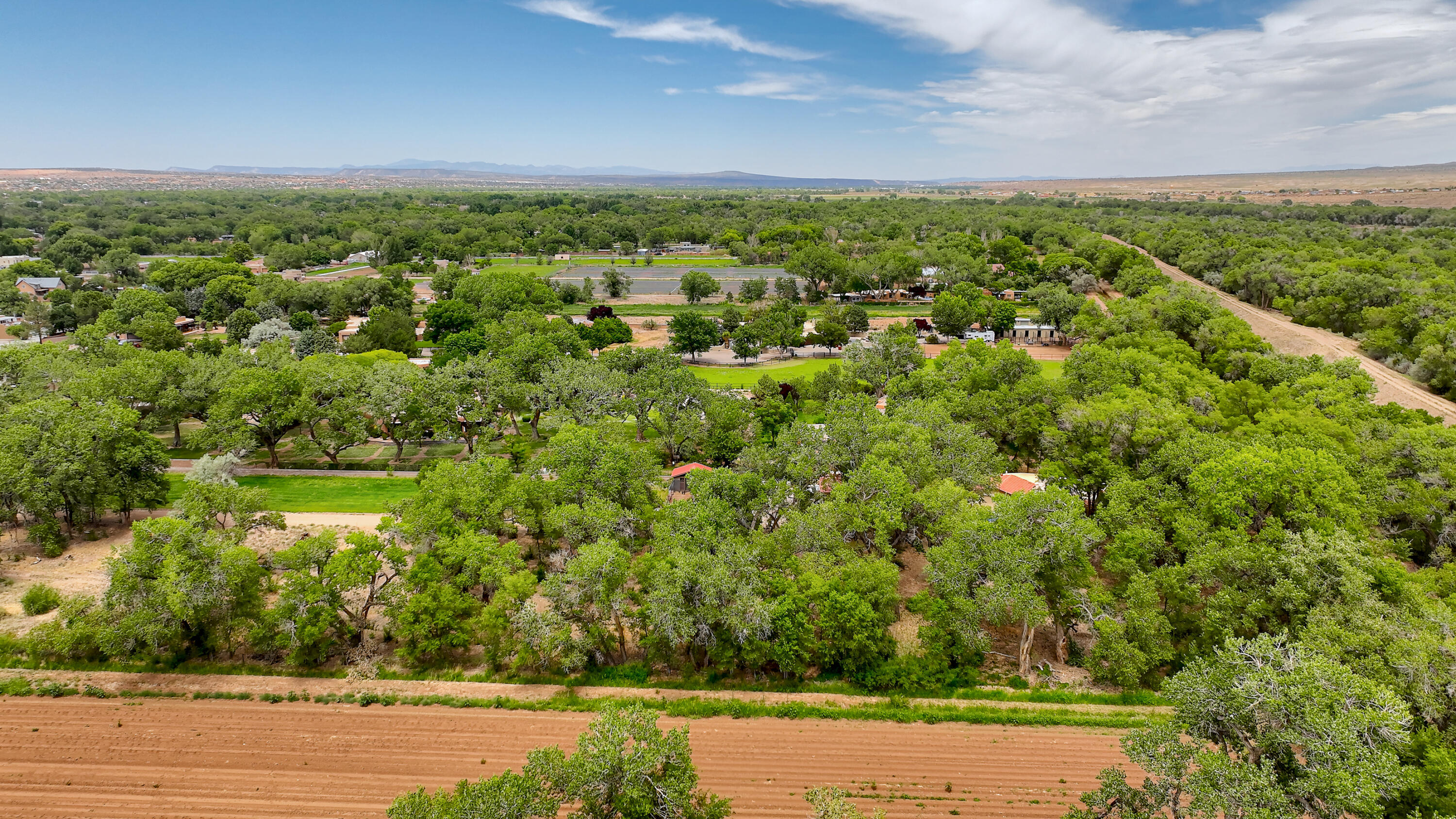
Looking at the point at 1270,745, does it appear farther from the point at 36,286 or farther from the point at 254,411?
the point at 36,286

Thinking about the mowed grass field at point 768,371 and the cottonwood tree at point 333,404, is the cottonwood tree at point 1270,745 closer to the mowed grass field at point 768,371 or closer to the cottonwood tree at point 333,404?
the mowed grass field at point 768,371

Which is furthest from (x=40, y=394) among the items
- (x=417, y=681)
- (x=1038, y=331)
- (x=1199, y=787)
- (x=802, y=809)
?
(x=1038, y=331)

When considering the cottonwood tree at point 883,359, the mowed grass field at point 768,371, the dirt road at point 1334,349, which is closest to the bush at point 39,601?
the mowed grass field at point 768,371

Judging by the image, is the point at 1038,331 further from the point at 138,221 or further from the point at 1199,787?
the point at 138,221

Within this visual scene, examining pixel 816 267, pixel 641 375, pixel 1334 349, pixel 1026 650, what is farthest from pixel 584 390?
pixel 1334 349

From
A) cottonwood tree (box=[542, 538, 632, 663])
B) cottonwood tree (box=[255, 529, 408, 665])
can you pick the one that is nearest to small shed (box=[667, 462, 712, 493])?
cottonwood tree (box=[542, 538, 632, 663])

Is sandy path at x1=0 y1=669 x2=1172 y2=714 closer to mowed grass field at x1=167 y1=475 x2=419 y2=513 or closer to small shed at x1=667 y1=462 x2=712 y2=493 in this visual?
mowed grass field at x1=167 y1=475 x2=419 y2=513

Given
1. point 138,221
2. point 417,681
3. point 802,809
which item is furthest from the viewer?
point 138,221

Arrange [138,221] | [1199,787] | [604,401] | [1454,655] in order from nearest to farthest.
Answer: [1199,787] < [1454,655] < [604,401] < [138,221]
